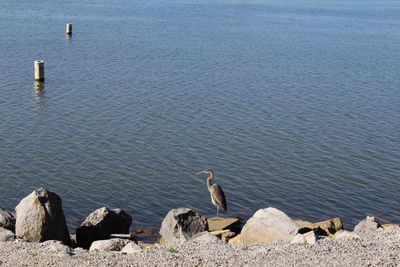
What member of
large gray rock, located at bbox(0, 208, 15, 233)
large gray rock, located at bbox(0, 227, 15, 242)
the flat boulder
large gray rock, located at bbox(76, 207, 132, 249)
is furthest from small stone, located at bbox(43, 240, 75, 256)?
the flat boulder

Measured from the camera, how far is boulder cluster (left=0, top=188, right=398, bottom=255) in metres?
18.4

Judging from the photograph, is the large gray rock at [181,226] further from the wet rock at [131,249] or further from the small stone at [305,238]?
the small stone at [305,238]

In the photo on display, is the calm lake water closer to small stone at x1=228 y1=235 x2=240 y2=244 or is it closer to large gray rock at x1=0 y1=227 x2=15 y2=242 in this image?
small stone at x1=228 y1=235 x2=240 y2=244

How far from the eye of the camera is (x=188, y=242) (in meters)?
18.4

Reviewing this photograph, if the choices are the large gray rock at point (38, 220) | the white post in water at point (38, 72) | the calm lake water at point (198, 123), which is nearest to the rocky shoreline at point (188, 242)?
the large gray rock at point (38, 220)

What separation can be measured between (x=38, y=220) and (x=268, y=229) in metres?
7.78

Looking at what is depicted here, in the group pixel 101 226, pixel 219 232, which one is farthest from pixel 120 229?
pixel 219 232

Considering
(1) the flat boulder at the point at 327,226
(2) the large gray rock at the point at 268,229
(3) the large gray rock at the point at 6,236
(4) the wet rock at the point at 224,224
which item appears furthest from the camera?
(4) the wet rock at the point at 224,224

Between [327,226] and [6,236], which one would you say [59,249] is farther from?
[327,226]

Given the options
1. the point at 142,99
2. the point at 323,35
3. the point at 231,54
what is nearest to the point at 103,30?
the point at 231,54

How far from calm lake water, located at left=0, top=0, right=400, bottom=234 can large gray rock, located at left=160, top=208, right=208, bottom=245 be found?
238 centimetres

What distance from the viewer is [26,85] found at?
42.5m

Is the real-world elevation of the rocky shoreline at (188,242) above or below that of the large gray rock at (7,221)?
above

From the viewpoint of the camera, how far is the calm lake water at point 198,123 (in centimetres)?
2551
